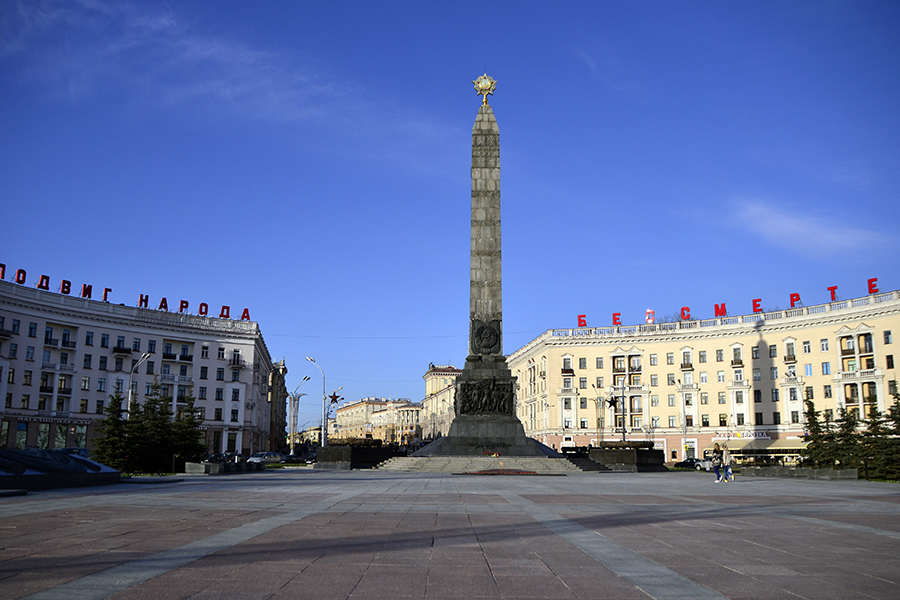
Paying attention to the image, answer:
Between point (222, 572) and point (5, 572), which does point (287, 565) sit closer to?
point (222, 572)

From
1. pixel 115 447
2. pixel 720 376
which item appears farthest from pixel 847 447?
pixel 720 376

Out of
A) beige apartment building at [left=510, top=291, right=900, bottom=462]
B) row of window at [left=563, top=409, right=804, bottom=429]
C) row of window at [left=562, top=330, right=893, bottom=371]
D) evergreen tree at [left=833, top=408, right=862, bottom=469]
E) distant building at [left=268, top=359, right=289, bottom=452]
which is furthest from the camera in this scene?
distant building at [left=268, top=359, right=289, bottom=452]

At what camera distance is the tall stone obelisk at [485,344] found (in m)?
37.4

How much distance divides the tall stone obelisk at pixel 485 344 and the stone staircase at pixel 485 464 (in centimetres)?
192

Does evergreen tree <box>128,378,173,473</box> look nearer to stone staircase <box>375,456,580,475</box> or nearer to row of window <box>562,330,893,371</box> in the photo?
stone staircase <box>375,456,580,475</box>

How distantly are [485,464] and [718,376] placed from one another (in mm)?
54129

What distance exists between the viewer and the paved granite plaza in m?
6.30

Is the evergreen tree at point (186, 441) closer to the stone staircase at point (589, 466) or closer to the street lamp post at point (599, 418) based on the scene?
the stone staircase at point (589, 466)

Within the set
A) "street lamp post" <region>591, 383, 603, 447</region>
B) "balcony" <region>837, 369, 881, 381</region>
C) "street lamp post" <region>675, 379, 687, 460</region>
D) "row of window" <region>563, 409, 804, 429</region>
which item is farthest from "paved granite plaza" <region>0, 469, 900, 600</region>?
"street lamp post" <region>591, 383, 603, 447</region>

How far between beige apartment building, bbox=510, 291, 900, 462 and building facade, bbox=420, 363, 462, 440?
112 ft

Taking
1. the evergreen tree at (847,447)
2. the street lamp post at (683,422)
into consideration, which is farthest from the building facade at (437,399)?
the evergreen tree at (847,447)

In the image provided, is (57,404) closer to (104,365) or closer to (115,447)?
(104,365)

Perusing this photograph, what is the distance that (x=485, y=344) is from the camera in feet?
131

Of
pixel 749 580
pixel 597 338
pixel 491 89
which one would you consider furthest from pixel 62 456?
pixel 597 338
